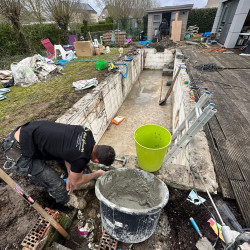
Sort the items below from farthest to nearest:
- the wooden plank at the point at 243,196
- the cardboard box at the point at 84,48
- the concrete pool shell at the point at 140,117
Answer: the cardboard box at the point at 84,48, the concrete pool shell at the point at 140,117, the wooden plank at the point at 243,196

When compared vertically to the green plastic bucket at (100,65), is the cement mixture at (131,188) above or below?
below

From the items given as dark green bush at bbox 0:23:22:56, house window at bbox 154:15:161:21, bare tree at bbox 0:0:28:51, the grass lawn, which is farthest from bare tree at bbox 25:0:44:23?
house window at bbox 154:15:161:21

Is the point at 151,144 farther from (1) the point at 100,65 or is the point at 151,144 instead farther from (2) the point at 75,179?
(1) the point at 100,65

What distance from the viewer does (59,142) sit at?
1.80 meters

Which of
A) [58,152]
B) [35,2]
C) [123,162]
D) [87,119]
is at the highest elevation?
[35,2]

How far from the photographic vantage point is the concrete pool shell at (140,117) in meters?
2.25

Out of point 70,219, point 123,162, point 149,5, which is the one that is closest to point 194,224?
point 123,162

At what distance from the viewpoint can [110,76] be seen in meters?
5.98

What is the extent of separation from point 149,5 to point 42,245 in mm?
34823

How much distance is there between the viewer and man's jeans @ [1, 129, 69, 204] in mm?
1867

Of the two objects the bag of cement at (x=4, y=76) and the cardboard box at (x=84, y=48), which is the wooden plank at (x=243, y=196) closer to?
the bag of cement at (x=4, y=76)

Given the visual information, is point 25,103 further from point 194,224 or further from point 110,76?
point 194,224

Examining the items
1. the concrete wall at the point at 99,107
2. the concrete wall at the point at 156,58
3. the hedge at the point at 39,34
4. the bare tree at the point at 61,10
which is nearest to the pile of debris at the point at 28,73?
the concrete wall at the point at 99,107

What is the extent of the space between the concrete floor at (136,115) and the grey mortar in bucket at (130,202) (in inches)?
103
